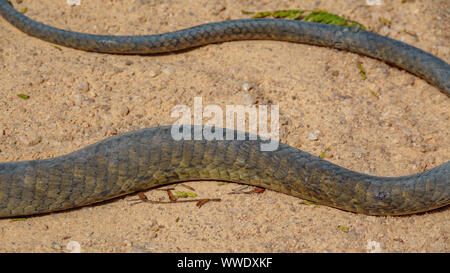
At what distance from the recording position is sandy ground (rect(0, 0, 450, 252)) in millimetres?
3844

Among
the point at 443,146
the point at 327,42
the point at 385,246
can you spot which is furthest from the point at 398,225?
the point at 327,42

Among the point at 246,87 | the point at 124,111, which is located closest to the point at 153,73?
the point at 124,111

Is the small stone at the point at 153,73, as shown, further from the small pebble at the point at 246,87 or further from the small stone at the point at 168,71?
the small pebble at the point at 246,87

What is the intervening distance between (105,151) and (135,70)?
154cm

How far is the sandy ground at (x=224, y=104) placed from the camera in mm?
3844

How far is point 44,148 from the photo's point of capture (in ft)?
14.4

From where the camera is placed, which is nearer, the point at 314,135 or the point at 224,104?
the point at 314,135

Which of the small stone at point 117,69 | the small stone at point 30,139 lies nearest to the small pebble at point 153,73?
the small stone at point 117,69

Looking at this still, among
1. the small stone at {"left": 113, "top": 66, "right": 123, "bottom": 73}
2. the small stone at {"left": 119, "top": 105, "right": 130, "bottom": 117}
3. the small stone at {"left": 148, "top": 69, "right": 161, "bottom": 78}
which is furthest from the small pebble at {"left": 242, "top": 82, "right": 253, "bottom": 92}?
the small stone at {"left": 113, "top": 66, "right": 123, "bottom": 73}

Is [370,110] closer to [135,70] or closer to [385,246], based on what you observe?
[385,246]

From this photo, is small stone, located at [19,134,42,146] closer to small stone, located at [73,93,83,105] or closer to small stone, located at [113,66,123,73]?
small stone, located at [73,93,83,105]

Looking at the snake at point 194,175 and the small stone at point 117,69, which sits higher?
the small stone at point 117,69

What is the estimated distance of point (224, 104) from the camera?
4.96m

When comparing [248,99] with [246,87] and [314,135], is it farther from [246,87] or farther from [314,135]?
[314,135]
